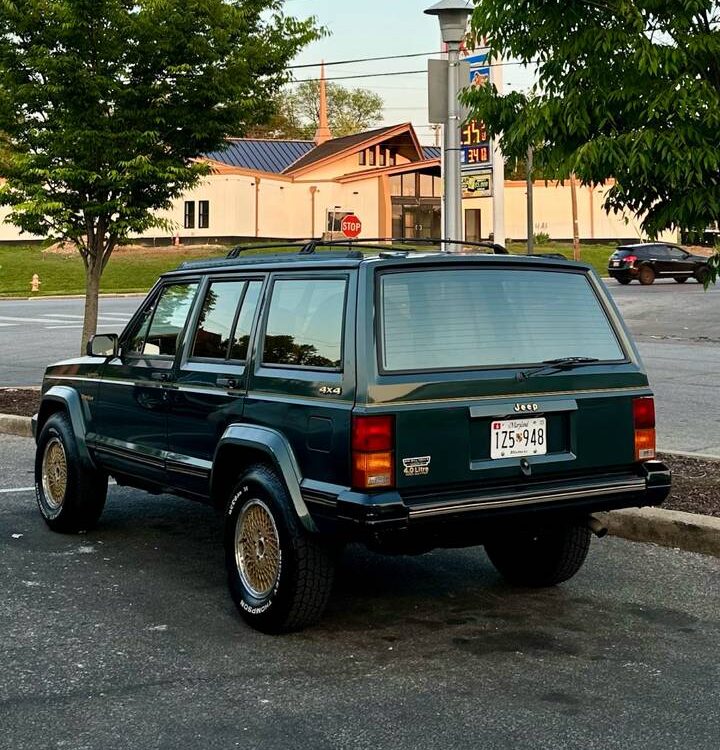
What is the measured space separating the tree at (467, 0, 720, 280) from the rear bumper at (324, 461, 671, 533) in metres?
2.79

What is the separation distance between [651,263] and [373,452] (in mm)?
42320

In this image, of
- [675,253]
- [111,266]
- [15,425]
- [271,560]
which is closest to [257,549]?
[271,560]

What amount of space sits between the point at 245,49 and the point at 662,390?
6635 mm

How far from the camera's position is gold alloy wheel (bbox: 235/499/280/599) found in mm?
5770

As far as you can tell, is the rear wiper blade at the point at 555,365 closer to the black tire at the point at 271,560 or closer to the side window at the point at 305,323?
the side window at the point at 305,323

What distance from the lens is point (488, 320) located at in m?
5.73

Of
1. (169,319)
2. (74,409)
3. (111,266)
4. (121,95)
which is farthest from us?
(111,266)

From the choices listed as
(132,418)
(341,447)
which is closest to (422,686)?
(341,447)

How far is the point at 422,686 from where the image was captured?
4.96 m

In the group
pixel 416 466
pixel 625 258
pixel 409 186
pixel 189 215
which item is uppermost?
pixel 409 186

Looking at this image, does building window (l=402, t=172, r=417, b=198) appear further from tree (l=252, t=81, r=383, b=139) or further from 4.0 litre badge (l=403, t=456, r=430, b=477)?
4.0 litre badge (l=403, t=456, r=430, b=477)

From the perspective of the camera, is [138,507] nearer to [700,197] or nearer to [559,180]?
[559,180]

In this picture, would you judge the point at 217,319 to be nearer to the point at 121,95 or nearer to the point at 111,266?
the point at 121,95

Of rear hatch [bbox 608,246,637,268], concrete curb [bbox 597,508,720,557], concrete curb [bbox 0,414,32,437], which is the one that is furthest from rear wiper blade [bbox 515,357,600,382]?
rear hatch [bbox 608,246,637,268]
